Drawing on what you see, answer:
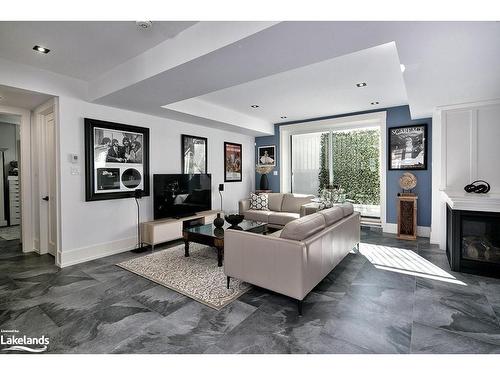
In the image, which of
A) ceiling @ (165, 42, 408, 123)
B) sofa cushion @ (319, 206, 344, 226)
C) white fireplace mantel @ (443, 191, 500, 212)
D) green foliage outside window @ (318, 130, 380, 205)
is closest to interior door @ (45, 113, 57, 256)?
ceiling @ (165, 42, 408, 123)

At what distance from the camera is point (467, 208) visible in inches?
122

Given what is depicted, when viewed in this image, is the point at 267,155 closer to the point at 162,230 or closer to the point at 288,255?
the point at 162,230

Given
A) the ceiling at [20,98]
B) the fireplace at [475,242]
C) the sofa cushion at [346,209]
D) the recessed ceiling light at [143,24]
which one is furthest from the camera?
the sofa cushion at [346,209]

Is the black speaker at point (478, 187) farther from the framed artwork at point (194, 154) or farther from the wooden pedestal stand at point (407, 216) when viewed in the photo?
the framed artwork at point (194, 154)

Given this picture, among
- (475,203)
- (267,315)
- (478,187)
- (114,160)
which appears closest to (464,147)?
(478,187)

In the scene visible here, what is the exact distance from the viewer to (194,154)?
5414mm

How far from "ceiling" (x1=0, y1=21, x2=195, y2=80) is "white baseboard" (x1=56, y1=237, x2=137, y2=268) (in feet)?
8.10

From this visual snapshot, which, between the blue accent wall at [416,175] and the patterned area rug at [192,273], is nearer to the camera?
the patterned area rug at [192,273]

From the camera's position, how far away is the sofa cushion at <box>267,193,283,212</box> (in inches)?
233

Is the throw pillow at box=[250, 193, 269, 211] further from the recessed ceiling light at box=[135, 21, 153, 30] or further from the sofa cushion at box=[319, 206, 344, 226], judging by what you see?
the recessed ceiling light at box=[135, 21, 153, 30]

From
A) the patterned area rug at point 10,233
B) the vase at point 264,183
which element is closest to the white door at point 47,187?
the patterned area rug at point 10,233

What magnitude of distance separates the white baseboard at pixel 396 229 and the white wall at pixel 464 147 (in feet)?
2.43

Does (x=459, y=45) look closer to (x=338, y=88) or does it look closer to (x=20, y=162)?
(x=338, y=88)

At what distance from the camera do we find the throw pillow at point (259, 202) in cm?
592
